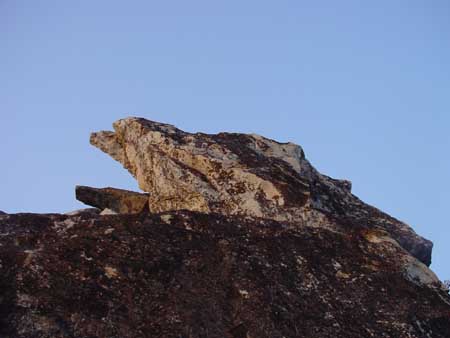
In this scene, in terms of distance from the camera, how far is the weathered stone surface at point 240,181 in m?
30.3

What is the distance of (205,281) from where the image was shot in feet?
79.3

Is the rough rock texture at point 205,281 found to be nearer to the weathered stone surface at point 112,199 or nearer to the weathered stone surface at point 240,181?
the weathered stone surface at point 240,181

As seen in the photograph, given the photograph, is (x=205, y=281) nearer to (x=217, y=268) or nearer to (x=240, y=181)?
(x=217, y=268)

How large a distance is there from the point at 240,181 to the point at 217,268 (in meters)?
7.12

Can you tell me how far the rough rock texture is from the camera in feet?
72.4

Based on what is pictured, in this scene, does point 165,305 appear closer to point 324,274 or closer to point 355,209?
point 324,274

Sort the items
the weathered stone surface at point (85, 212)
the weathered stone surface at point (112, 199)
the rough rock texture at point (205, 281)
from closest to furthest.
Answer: the rough rock texture at point (205, 281) < the weathered stone surface at point (85, 212) < the weathered stone surface at point (112, 199)

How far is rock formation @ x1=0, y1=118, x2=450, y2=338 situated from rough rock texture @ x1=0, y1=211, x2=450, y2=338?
1.5 inches

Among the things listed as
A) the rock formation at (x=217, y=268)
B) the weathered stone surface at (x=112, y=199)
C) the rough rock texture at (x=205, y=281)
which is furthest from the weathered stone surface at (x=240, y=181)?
the rough rock texture at (x=205, y=281)

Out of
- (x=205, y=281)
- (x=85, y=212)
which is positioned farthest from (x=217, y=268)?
(x=85, y=212)

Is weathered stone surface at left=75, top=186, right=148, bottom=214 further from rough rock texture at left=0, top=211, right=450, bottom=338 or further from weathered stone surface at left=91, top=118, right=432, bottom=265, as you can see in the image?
rough rock texture at left=0, top=211, right=450, bottom=338

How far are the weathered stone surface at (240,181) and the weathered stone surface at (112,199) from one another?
559mm

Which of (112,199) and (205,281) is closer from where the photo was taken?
(205,281)

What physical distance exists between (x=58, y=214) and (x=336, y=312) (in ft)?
30.6
